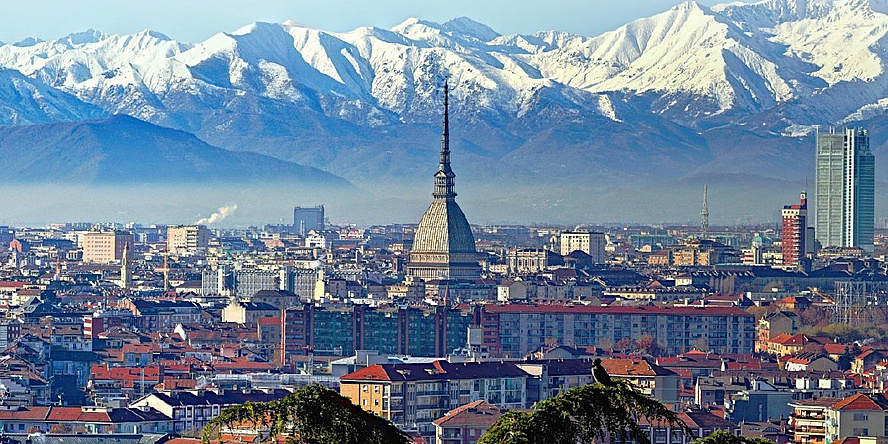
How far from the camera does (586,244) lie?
13675cm

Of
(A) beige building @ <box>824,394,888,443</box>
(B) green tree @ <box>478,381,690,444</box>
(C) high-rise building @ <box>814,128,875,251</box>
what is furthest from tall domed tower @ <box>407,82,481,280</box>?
(B) green tree @ <box>478,381,690,444</box>

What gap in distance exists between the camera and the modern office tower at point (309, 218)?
180087mm

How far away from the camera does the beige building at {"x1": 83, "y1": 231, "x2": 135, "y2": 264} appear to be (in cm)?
14125

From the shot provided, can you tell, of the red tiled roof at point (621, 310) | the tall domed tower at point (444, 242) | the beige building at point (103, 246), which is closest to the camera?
the red tiled roof at point (621, 310)

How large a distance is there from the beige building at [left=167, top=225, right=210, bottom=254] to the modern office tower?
18.5m

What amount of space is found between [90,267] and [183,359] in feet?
200

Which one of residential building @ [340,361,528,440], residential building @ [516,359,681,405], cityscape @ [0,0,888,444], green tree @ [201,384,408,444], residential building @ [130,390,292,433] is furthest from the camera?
residential building @ [516,359,681,405]

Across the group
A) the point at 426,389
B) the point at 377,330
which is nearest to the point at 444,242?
the point at 377,330

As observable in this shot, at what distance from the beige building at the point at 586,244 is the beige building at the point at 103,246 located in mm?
20803

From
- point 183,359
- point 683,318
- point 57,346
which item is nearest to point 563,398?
point 183,359

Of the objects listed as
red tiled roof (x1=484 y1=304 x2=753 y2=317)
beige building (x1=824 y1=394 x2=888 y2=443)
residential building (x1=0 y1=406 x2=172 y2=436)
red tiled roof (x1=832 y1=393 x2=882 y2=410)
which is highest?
red tiled roof (x1=484 y1=304 x2=753 y2=317)

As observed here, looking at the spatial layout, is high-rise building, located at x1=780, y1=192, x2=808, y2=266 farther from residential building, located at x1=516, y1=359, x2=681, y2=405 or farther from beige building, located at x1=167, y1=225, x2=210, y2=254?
residential building, located at x1=516, y1=359, x2=681, y2=405

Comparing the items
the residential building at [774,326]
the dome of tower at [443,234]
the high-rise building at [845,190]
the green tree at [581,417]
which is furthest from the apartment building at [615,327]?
the high-rise building at [845,190]

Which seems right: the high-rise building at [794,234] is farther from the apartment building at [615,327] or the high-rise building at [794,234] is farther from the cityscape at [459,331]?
the apartment building at [615,327]
